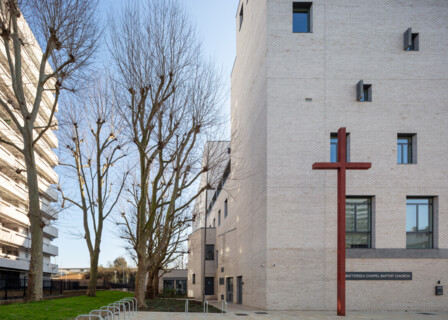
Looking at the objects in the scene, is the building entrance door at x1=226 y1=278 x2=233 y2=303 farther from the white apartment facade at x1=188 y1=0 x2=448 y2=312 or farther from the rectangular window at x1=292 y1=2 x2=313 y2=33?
the rectangular window at x1=292 y1=2 x2=313 y2=33

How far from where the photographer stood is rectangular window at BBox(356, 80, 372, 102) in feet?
73.6

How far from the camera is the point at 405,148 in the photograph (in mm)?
22734

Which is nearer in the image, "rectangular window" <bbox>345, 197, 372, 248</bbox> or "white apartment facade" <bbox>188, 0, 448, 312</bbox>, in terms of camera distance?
"white apartment facade" <bbox>188, 0, 448, 312</bbox>

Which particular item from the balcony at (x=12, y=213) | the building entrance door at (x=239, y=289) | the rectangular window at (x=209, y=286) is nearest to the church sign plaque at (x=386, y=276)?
the building entrance door at (x=239, y=289)

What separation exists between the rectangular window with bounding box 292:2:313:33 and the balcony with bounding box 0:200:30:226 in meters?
29.0

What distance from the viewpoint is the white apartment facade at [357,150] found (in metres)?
21.2

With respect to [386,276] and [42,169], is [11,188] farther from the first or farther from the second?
[386,276]

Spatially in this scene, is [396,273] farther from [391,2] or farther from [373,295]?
[391,2]

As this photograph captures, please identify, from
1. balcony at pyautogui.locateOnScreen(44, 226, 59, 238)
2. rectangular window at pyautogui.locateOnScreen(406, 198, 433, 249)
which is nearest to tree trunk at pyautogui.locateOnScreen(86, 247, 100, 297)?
rectangular window at pyautogui.locateOnScreen(406, 198, 433, 249)

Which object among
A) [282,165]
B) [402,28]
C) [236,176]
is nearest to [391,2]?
[402,28]

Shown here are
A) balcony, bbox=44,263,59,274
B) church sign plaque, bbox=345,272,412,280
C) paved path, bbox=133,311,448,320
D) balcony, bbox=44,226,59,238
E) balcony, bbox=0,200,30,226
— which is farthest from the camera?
balcony, bbox=44,226,59,238

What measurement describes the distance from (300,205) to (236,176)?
1159 centimetres

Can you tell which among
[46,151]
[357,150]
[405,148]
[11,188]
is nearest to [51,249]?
[46,151]

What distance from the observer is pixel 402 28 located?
23.1 meters
